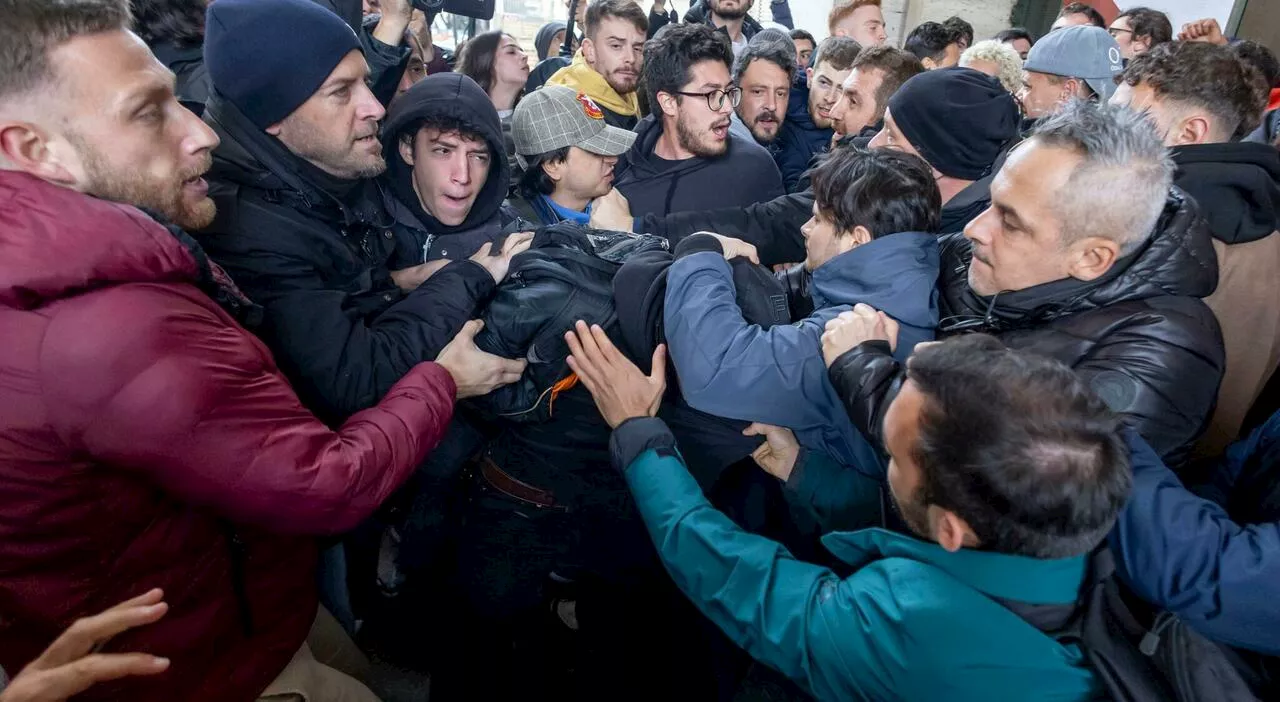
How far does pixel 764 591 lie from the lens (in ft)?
4.52

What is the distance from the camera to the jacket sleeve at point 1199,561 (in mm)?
1251

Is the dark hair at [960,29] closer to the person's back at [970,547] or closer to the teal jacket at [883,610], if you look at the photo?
the person's back at [970,547]

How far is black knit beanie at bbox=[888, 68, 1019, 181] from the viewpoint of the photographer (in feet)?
8.98

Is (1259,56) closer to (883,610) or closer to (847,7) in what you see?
(847,7)

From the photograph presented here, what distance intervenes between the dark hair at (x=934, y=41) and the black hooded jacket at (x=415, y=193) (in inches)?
199

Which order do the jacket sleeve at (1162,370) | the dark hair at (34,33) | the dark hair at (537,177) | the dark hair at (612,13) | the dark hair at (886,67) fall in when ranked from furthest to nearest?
the dark hair at (612,13), the dark hair at (886,67), the dark hair at (537,177), the jacket sleeve at (1162,370), the dark hair at (34,33)

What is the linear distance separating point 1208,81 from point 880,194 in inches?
66.1

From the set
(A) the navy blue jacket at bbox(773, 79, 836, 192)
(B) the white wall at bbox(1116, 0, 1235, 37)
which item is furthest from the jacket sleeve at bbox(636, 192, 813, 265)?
(B) the white wall at bbox(1116, 0, 1235, 37)

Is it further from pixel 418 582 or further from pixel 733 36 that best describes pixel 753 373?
pixel 733 36

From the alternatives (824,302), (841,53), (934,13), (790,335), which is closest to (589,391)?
(790,335)

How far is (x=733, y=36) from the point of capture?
5.54m

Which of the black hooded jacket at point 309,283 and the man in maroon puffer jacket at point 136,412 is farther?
the black hooded jacket at point 309,283

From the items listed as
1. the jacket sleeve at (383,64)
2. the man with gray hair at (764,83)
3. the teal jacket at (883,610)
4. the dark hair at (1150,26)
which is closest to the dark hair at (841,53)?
the man with gray hair at (764,83)

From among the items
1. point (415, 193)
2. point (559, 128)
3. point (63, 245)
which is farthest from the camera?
point (559, 128)
